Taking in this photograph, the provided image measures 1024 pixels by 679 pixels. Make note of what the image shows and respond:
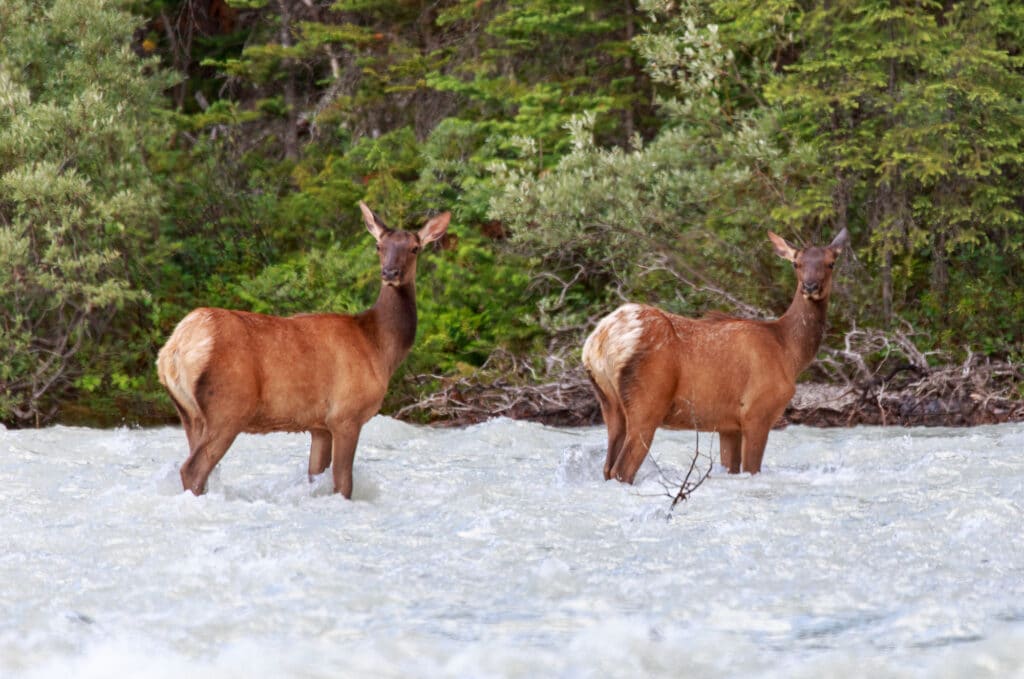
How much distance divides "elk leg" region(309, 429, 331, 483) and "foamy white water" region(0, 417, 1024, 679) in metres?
0.09

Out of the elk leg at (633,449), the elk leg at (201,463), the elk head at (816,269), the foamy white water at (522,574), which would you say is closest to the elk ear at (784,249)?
the elk head at (816,269)

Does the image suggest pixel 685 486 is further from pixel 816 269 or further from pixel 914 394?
pixel 914 394

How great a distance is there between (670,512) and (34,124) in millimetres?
10079

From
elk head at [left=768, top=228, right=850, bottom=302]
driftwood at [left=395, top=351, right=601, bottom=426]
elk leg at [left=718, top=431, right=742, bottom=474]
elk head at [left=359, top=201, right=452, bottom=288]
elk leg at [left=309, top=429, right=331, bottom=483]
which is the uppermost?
elk head at [left=359, top=201, right=452, bottom=288]

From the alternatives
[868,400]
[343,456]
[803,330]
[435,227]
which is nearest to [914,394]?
[868,400]

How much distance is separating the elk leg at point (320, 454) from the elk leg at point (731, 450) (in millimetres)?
2566

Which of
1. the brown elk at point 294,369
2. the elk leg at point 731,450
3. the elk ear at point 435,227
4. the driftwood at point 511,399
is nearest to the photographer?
the brown elk at point 294,369

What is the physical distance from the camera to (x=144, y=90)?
1709 cm

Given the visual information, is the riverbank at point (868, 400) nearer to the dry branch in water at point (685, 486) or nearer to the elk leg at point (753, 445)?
the dry branch in water at point (685, 486)

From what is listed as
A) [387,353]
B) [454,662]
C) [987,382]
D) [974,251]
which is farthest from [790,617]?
[974,251]

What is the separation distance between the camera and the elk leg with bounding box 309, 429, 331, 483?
9.12 metres

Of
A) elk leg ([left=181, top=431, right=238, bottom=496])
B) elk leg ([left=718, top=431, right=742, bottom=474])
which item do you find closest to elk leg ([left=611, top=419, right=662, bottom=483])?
elk leg ([left=718, top=431, right=742, bottom=474])

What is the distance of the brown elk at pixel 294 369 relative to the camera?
27.7ft

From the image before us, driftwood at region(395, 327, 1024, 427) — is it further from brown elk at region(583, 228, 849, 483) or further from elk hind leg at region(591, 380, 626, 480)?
elk hind leg at region(591, 380, 626, 480)
